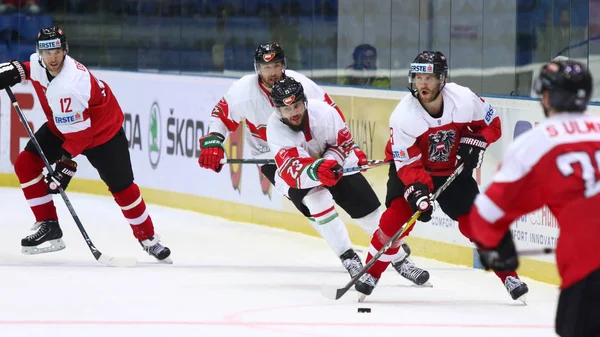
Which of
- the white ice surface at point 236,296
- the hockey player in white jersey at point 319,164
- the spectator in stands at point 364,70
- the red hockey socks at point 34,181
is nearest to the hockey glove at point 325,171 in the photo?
the hockey player in white jersey at point 319,164

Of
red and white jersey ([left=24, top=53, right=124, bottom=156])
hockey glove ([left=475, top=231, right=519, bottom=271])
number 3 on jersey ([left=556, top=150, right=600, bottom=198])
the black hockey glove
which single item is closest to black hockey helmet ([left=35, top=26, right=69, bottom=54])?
red and white jersey ([left=24, top=53, right=124, bottom=156])

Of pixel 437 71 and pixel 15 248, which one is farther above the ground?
pixel 437 71

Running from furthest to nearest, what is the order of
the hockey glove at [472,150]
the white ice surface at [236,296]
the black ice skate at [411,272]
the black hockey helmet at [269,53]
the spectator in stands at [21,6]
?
the spectator in stands at [21,6], the black hockey helmet at [269,53], the black ice skate at [411,272], the hockey glove at [472,150], the white ice surface at [236,296]

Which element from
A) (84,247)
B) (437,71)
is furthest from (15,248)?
(437,71)

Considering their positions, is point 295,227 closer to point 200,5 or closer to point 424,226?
point 424,226

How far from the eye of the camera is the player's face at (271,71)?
5996 millimetres

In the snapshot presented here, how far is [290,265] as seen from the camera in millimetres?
6551

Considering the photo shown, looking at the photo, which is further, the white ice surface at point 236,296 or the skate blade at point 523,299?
the skate blade at point 523,299

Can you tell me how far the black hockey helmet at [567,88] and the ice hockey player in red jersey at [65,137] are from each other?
3.44 metres

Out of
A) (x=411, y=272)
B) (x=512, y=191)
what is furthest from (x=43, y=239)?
(x=512, y=191)

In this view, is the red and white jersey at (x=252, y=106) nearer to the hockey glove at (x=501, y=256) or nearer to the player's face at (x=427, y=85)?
the player's face at (x=427, y=85)

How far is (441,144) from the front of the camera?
5172 mm

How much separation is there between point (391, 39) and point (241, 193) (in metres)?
1.51

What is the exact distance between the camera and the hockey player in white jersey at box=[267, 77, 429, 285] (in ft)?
17.6
